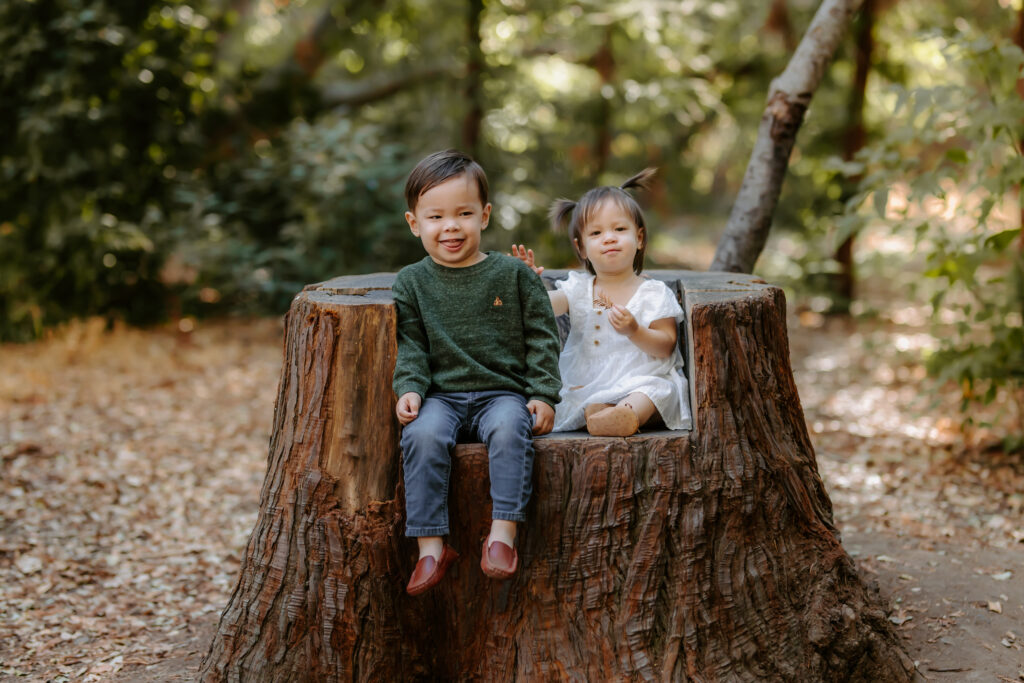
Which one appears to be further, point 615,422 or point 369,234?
point 369,234

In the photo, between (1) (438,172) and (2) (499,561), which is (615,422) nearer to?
(2) (499,561)

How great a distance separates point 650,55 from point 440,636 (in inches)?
263

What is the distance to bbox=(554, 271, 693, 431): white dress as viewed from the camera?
2885 millimetres

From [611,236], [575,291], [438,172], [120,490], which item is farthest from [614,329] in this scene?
[120,490]

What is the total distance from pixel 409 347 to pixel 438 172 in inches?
21.8

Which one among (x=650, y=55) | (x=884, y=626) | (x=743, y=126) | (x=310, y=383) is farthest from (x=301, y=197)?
(x=884, y=626)

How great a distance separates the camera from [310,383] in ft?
9.00

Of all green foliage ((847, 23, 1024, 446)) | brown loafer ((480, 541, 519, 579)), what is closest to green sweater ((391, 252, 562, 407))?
brown loafer ((480, 541, 519, 579))

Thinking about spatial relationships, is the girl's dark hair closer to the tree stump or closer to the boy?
the boy

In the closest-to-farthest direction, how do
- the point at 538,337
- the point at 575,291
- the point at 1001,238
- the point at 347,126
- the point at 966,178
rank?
the point at 538,337 → the point at 575,291 → the point at 1001,238 → the point at 966,178 → the point at 347,126

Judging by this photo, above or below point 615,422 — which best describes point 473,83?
above

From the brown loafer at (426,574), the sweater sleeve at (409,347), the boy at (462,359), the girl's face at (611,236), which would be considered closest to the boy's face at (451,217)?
the boy at (462,359)

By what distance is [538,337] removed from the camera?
9.50 feet

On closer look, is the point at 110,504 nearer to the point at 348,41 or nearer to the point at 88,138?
the point at 88,138
